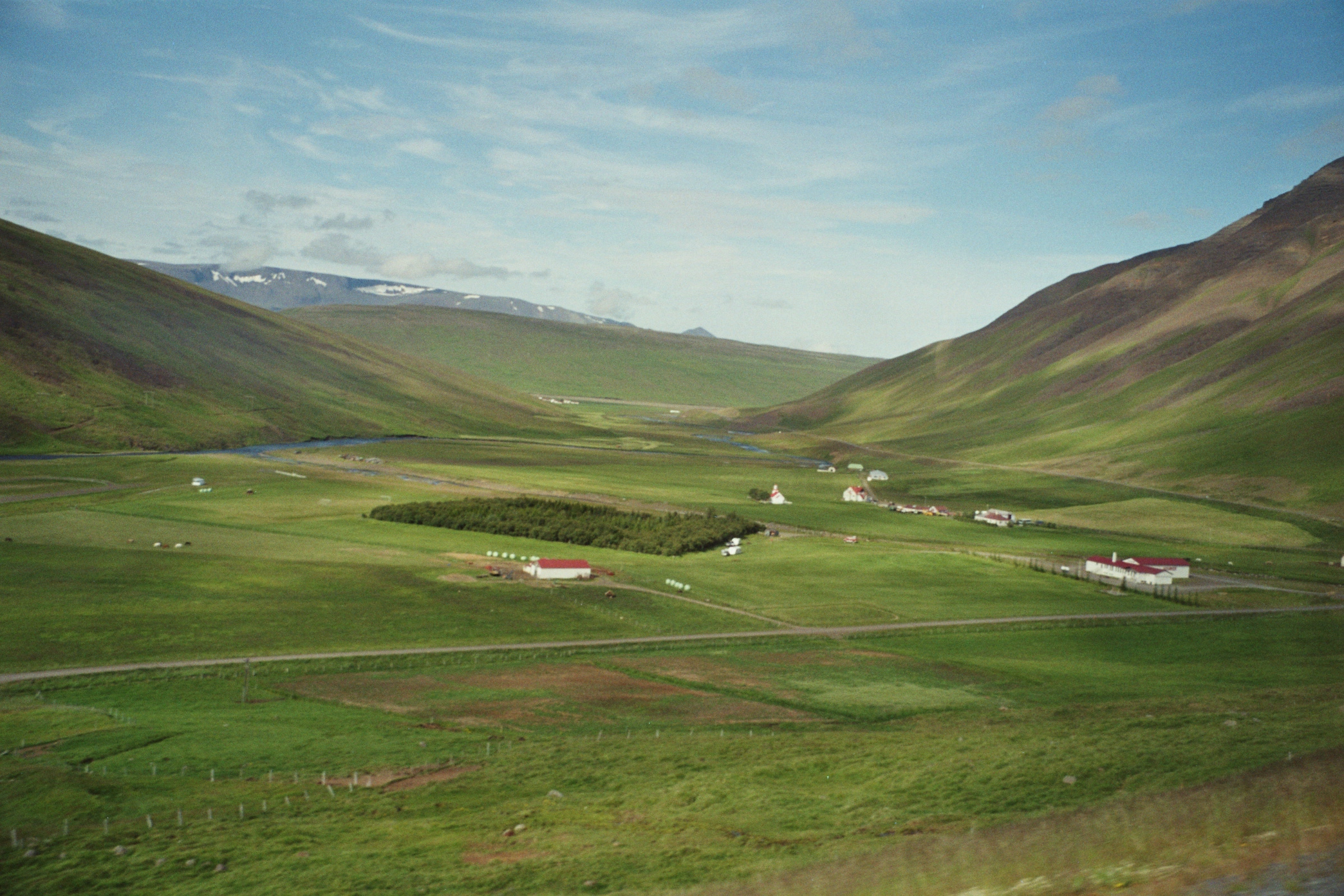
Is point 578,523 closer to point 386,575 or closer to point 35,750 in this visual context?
point 386,575

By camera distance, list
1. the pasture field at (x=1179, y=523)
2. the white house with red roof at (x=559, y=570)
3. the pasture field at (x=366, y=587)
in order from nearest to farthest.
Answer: the pasture field at (x=366, y=587) → the white house with red roof at (x=559, y=570) → the pasture field at (x=1179, y=523)

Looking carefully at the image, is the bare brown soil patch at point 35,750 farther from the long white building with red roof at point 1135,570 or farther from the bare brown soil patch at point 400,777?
the long white building with red roof at point 1135,570

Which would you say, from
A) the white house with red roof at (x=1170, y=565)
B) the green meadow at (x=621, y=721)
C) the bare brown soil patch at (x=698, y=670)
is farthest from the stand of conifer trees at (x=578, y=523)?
the white house with red roof at (x=1170, y=565)

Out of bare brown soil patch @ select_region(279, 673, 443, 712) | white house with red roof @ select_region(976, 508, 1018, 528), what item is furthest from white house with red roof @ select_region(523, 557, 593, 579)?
white house with red roof @ select_region(976, 508, 1018, 528)

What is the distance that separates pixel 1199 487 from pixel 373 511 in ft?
430

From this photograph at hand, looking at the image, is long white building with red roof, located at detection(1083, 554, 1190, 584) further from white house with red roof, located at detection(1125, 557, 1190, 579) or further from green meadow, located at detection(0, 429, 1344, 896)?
green meadow, located at detection(0, 429, 1344, 896)

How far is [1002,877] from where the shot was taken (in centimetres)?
1922

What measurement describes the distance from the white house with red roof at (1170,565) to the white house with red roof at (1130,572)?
31 centimetres

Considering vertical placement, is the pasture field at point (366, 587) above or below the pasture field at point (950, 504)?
below

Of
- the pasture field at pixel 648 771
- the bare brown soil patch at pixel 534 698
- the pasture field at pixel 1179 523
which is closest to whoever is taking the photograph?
the pasture field at pixel 648 771

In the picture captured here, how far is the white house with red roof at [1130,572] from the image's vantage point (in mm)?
90312

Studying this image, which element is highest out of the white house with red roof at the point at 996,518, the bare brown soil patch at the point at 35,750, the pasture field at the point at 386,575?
the white house with red roof at the point at 996,518

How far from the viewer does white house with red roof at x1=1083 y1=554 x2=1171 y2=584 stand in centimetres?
9031

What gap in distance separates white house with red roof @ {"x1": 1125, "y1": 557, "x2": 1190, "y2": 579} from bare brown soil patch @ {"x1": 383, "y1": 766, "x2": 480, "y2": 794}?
76921 millimetres
